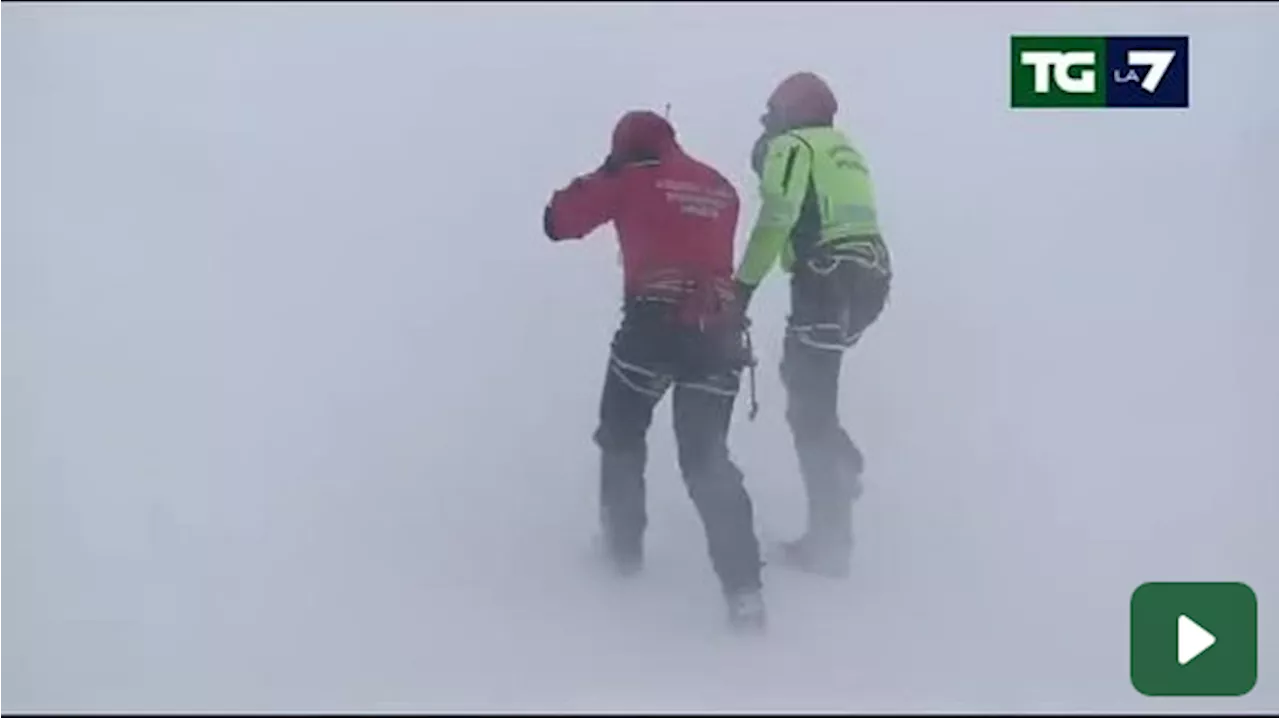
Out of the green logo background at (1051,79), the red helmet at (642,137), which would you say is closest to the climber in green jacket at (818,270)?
the red helmet at (642,137)

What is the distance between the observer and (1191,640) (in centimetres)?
356

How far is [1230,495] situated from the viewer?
4098 millimetres

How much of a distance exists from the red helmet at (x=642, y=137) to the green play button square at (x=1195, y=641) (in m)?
1.20

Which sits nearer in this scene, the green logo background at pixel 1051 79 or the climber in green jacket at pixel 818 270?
the green logo background at pixel 1051 79

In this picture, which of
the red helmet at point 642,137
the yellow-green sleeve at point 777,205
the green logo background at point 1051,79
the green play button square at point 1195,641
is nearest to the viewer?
the green play button square at point 1195,641

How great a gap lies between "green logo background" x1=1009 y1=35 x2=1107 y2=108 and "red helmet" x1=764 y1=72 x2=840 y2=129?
403 mm

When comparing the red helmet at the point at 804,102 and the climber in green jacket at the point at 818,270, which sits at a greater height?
the red helmet at the point at 804,102

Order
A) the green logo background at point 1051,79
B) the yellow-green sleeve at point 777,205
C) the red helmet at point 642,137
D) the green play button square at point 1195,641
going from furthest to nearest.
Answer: the yellow-green sleeve at point 777,205, the red helmet at point 642,137, the green logo background at point 1051,79, the green play button square at point 1195,641

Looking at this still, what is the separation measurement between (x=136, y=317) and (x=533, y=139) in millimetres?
951

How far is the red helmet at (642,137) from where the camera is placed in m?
4.02

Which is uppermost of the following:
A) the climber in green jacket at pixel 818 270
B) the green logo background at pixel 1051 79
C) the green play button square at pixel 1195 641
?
the green logo background at pixel 1051 79

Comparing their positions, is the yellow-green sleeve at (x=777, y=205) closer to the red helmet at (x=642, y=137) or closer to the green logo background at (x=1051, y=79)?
the red helmet at (x=642, y=137)

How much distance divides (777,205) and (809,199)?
→ 93mm

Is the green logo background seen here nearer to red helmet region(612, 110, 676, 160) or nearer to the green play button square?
red helmet region(612, 110, 676, 160)
